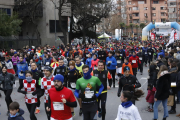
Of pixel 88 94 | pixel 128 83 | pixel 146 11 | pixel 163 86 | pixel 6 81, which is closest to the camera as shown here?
pixel 88 94

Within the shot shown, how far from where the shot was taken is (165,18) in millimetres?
90812

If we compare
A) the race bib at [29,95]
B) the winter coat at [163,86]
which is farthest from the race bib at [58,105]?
the winter coat at [163,86]

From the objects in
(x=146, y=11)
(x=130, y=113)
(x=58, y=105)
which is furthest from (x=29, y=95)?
(x=146, y=11)

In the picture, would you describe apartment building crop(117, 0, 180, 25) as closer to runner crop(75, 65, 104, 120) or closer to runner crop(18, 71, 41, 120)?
runner crop(18, 71, 41, 120)

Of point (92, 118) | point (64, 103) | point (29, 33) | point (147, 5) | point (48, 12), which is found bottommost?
point (92, 118)

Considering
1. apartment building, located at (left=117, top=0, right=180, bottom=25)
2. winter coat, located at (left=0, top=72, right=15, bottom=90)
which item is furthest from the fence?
apartment building, located at (left=117, top=0, right=180, bottom=25)

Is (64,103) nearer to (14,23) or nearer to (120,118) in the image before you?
(120,118)

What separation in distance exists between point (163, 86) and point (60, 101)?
311 cm

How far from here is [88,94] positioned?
5988mm

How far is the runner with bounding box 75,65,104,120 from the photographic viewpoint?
6.01 m

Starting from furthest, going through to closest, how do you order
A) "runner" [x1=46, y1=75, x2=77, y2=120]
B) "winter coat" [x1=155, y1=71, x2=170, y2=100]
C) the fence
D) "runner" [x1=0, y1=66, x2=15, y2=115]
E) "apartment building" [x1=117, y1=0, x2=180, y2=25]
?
"apartment building" [x1=117, y1=0, x2=180, y2=25], the fence, "runner" [x1=0, y1=66, x2=15, y2=115], "winter coat" [x1=155, y1=71, x2=170, y2=100], "runner" [x1=46, y1=75, x2=77, y2=120]

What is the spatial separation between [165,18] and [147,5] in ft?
24.7

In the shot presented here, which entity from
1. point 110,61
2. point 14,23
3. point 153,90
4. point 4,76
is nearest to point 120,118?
point 153,90

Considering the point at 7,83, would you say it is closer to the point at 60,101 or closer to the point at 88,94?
the point at 88,94
